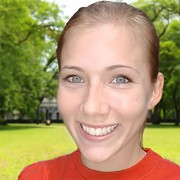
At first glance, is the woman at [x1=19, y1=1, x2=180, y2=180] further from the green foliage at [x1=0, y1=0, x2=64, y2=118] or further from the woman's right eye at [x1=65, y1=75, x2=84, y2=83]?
the green foliage at [x1=0, y1=0, x2=64, y2=118]

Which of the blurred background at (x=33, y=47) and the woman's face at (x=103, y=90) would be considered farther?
the blurred background at (x=33, y=47)

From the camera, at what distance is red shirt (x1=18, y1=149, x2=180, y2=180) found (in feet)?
5.47

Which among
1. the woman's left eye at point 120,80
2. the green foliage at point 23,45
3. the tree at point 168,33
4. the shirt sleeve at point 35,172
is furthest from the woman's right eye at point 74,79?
the tree at point 168,33

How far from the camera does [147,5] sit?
1655 inches

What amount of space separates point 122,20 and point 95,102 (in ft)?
1.16

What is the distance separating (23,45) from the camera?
39.6 m

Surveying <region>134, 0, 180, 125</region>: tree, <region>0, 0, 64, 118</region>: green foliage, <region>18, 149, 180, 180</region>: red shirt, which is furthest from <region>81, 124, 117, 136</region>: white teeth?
<region>134, 0, 180, 125</region>: tree

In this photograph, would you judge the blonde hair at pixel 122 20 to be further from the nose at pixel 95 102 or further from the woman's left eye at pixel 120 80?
the nose at pixel 95 102

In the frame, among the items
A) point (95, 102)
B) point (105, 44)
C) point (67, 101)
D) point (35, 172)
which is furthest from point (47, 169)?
point (105, 44)

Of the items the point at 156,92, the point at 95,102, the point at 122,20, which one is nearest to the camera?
the point at 95,102

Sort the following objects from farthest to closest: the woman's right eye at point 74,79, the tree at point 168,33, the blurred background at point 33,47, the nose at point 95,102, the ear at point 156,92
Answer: the tree at point 168,33
the blurred background at point 33,47
the ear at point 156,92
the woman's right eye at point 74,79
the nose at point 95,102

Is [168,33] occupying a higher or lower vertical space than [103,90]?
higher

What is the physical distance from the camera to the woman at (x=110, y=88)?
1.56m

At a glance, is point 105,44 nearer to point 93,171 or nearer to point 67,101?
point 67,101
